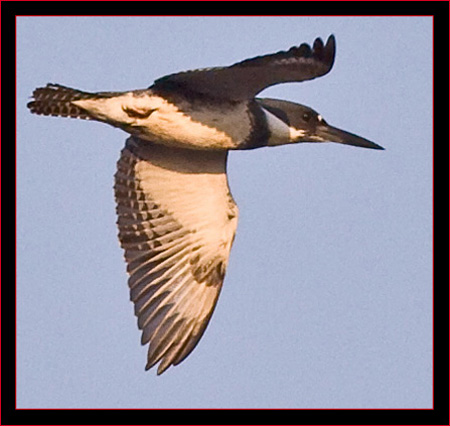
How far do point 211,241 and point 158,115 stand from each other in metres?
1.11

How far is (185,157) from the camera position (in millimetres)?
8227

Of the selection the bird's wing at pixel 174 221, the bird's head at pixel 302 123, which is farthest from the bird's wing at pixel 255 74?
the bird's wing at pixel 174 221

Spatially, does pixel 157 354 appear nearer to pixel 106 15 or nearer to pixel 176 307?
pixel 176 307

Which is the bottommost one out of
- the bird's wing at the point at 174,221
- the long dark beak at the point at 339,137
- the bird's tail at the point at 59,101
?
the bird's wing at the point at 174,221

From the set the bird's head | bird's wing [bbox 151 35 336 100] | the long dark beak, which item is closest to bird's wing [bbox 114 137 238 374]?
the bird's head

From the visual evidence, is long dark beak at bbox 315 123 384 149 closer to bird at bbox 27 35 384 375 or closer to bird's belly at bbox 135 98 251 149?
bird at bbox 27 35 384 375

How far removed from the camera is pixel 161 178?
27.2 feet

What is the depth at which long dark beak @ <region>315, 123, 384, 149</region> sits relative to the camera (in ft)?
26.0

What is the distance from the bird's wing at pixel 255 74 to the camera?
274 inches

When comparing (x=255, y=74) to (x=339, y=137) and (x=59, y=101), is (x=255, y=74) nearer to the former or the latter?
(x=339, y=137)

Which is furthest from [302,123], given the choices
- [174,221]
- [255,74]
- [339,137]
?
[174,221]

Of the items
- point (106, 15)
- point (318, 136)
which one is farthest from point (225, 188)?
point (106, 15)

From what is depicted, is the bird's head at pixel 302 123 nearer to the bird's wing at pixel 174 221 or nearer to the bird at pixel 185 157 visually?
the bird at pixel 185 157

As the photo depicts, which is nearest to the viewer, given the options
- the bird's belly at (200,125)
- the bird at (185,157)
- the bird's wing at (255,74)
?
the bird's wing at (255,74)
